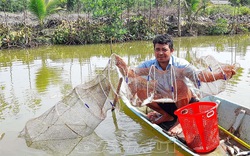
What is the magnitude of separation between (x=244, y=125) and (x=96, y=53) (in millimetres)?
10187

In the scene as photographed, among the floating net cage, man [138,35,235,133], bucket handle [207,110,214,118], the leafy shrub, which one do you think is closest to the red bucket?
bucket handle [207,110,214,118]

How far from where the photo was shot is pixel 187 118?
12.1 feet

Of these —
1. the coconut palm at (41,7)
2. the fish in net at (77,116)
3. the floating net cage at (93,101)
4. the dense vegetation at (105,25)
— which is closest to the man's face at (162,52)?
the floating net cage at (93,101)

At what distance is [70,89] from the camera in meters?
7.76

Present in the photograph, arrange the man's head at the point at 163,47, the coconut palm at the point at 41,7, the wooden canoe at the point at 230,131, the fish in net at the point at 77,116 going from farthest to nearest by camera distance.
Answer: the coconut palm at the point at 41,7 → the fish in net at the point at 77,116 → the man's head at the point at 163,47 → the wooden canoe at the point at 230,131

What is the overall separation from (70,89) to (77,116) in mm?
3095

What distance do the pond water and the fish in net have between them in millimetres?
210

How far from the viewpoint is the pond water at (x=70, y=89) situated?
15.1ft

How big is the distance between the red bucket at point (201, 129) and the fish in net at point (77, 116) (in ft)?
4.36

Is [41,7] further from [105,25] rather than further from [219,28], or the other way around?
[219,28]

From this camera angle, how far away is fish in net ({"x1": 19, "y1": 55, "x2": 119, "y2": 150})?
15.5 ft

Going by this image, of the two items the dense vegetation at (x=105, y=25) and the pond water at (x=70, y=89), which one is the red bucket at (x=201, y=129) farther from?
the dense vegetation at (x=105, y=25)

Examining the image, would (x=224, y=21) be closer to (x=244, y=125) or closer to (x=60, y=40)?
(x=60, y=40)

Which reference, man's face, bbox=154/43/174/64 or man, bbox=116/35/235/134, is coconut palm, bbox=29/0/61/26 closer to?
man, bbox=116/35/235/134
